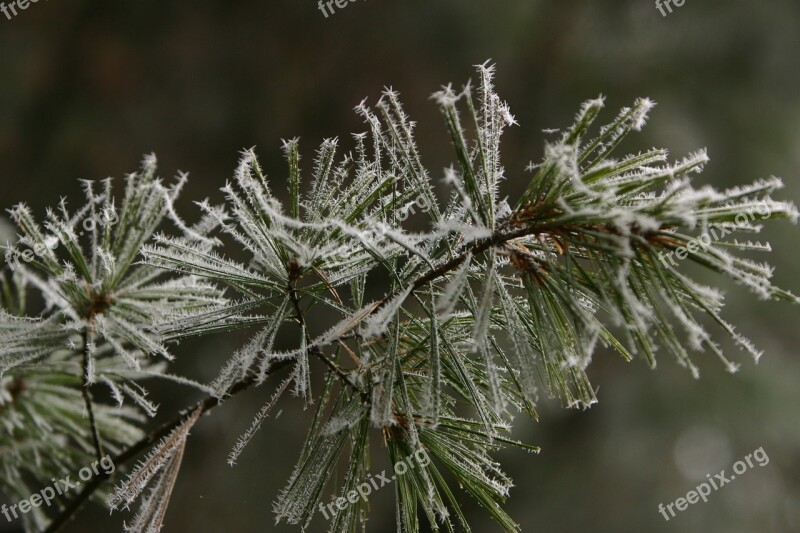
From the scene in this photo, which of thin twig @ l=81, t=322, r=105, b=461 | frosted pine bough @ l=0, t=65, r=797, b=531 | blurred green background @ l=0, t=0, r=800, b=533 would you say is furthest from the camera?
blurred green background @ l=0, t=0, r=800, b=533


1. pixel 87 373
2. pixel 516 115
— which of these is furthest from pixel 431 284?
pixel 516 115

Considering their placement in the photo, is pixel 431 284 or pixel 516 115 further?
pixel 516 115

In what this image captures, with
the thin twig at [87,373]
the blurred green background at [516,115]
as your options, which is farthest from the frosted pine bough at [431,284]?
the blurred green background at [516,115]

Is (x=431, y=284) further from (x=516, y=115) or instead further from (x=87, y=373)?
(x=516, y=115)

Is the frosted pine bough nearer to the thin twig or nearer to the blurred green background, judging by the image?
the thin twig

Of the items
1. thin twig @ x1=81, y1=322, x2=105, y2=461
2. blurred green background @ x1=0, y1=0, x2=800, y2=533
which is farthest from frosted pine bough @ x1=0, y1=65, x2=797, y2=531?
blurred green background @ x1=0, y1=0, x2=800, y2=533

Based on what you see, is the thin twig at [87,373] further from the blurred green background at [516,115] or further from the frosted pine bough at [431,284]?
the blurred green background at [516,115]

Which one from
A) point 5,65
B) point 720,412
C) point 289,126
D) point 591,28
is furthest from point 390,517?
point 5,65
